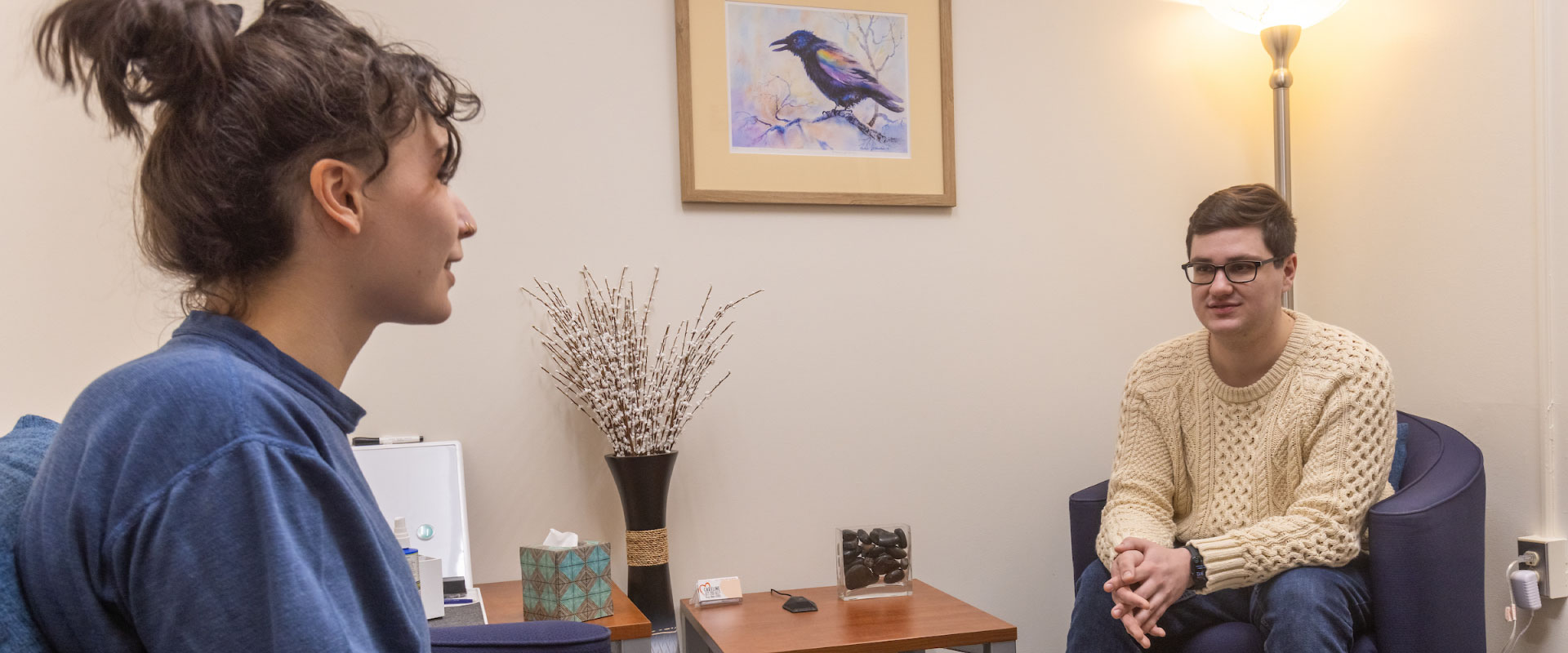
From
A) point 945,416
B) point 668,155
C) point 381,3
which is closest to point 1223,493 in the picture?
point 945,416

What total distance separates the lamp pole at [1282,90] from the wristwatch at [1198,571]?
1.13 m

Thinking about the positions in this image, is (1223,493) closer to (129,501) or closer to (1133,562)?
(1133,562)

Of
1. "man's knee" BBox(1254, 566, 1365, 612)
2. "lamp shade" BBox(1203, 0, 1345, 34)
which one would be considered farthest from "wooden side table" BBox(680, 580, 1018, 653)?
"lamp shade" BBox(1203, 0, 1345, 34)

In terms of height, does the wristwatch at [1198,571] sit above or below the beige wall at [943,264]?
below

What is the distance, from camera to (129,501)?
67 cm

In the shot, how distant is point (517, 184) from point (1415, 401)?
2.21 m

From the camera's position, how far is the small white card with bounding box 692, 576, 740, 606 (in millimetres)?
2367

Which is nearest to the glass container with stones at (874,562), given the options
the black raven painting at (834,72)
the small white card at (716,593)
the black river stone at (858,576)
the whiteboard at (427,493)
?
the black river stone at (858,576)

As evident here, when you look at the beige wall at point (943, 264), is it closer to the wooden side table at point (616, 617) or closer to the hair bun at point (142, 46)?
the wooden side table at point (616, 617)

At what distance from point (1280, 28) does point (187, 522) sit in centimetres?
283

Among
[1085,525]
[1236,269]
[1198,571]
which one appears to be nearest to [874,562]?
[1085,525]

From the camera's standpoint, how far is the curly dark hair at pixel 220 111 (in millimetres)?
788

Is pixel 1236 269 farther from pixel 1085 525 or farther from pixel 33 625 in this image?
pixel 33 625

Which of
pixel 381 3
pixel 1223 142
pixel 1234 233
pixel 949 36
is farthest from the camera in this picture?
pixel 1223 142
